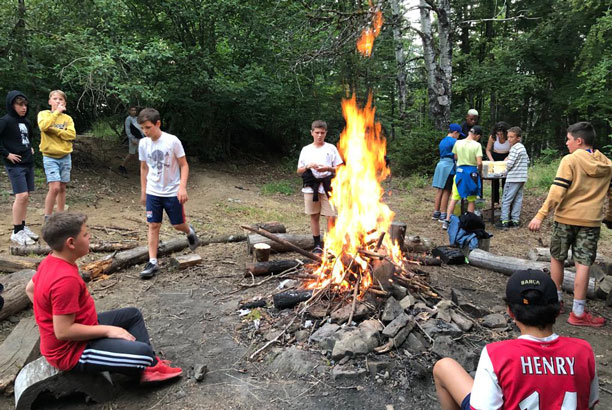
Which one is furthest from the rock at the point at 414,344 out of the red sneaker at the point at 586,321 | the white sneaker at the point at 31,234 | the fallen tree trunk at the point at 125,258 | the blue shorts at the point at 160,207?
the white sneaker at the point at 31,234

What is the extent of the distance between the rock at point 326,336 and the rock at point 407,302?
796mm

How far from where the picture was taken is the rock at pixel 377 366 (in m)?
3.32

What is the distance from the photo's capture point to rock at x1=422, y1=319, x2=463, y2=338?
375cm

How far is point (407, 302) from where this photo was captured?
4.16 m

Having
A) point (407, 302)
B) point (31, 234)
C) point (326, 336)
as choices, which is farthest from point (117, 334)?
point (31, 234)

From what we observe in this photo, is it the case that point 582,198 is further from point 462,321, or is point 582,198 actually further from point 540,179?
point 540,179

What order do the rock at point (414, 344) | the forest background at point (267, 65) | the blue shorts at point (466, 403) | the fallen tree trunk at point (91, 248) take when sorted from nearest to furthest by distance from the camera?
1. the blue shorts at point (466, 403)
2. the rock at point (414, 344)
3. the fallen tree trunk at point (91, 248)
4. the forest background at point (267, 65)

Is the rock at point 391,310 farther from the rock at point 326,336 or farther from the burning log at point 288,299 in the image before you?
the burning log at point 288,299

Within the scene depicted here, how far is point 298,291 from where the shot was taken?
457 centimetres

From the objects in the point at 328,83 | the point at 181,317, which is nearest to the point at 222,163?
the point at 328,83

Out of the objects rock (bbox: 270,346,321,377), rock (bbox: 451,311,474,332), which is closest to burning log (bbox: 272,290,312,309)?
rock (bbox: 270,346,321,377)

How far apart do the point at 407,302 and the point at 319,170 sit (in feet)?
8.34

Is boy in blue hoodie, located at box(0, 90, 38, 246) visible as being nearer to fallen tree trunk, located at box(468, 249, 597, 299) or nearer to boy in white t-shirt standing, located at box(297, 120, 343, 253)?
boy in white t-shirt standing, located at box(297, 120, 343, 253)

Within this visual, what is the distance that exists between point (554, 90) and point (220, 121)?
53.0 feet
